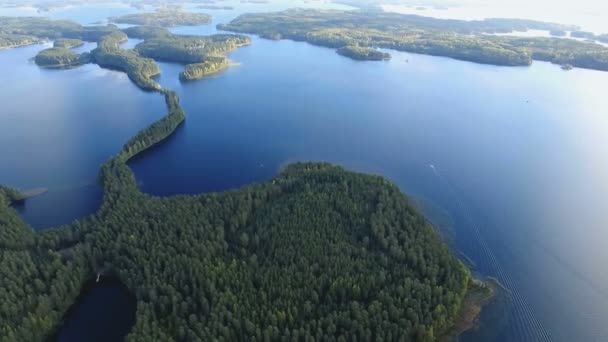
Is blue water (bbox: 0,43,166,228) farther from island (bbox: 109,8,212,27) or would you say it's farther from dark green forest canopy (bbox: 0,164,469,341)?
island (bbox: 109,8,212,27)

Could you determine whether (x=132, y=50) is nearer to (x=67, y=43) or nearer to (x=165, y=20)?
(x=67, y=43)

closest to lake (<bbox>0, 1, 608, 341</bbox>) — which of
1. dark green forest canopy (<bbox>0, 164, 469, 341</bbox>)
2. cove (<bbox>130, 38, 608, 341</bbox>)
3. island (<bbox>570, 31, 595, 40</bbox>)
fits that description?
cove (<bbox>130, 38, 608, 341</bbox>)

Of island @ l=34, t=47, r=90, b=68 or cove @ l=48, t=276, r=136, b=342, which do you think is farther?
island @ l=34, t=47, r=90, b=68

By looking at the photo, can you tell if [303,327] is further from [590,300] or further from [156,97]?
[156,97]

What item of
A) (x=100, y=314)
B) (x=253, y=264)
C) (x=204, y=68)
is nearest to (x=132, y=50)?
(x=204, y=68)

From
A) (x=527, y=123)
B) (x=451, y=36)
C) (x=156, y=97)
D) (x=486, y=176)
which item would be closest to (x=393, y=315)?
(x=486, y=176)

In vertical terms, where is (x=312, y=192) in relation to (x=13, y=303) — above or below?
above

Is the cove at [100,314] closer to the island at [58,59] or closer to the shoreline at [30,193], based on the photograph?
the shoreline at [30,193]
